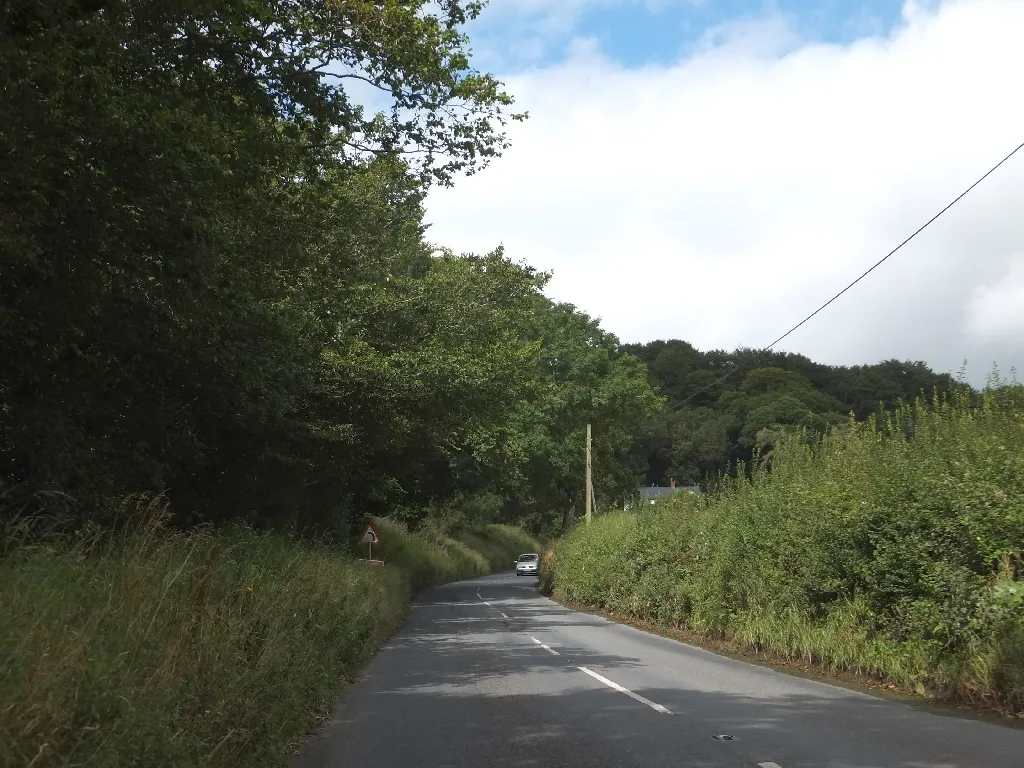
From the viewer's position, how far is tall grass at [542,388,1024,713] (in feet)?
38.5

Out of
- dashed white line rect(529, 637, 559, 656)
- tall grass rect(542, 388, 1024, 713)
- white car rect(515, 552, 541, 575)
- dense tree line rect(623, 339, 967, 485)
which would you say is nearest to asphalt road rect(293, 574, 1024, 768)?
dashed white line rect(529, 637, 559, 656)

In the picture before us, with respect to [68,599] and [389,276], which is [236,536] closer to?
[68,599]

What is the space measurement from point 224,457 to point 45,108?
12.3 meters

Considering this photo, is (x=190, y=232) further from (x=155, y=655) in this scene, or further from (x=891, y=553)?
(x=891, y=553)

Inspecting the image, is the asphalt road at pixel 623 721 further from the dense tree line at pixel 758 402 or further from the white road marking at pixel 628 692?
the dense tree line at pixel 758 402

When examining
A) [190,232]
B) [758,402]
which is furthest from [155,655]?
[758,402]

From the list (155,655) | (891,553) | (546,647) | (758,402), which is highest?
(758,402)

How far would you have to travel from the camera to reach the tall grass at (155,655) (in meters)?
4.67

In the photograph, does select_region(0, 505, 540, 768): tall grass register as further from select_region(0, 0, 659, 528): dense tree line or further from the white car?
the white car

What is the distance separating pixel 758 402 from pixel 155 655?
3346cm

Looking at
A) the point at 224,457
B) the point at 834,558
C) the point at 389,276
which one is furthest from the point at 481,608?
the point at 834,558

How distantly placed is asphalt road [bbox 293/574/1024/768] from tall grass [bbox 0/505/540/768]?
3.30 feet

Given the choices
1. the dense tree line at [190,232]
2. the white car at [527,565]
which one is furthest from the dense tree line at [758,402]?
the white car at [527,565]

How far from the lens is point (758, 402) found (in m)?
37.4
